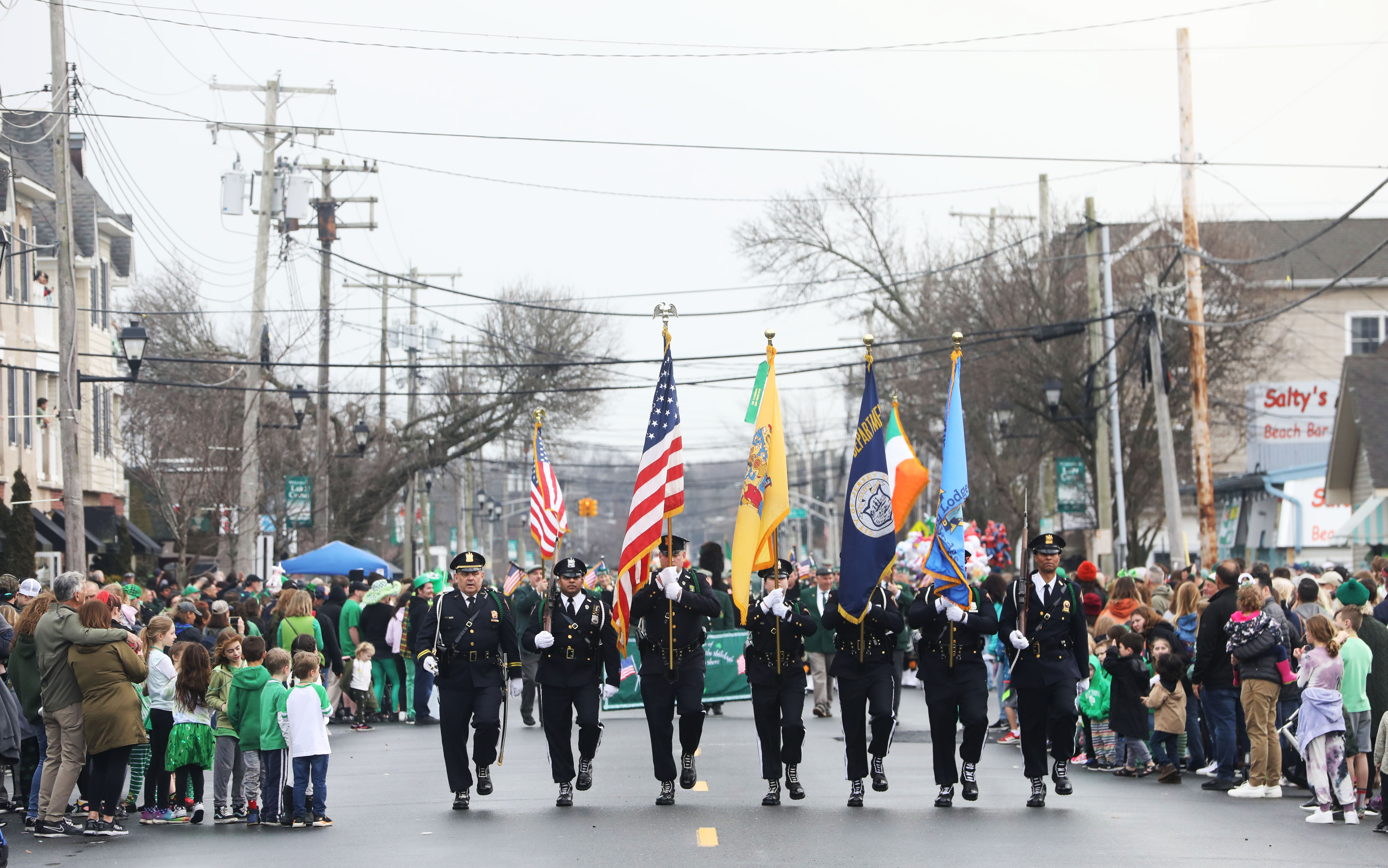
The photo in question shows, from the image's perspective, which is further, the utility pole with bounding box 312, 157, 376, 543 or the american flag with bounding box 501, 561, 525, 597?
the utility pole with bounding box 312, 157, 376, 543

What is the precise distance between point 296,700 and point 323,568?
61.0ft

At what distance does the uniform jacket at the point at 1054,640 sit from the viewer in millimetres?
12680

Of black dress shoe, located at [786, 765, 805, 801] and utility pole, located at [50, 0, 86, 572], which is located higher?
utility pole, located at [50, 0, 86, 572]

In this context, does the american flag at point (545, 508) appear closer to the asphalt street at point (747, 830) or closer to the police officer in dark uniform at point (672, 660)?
the asphalt street at point (747, 830)

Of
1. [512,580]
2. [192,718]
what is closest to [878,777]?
[192,718]

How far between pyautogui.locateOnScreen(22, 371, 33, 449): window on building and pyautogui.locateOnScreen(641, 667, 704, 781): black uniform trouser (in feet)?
86.0

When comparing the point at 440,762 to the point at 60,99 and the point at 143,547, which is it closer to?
the point at 60,99

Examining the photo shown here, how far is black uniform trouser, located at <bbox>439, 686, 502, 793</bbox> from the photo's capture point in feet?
41.8

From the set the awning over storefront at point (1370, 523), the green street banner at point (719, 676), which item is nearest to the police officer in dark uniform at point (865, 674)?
the green street banner at point (719, 676)

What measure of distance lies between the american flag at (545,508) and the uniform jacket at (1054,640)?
556cm

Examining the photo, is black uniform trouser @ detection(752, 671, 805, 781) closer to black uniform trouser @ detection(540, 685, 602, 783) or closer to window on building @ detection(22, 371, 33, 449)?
black uniform trouser @ detection(540, 685, 602, 783)

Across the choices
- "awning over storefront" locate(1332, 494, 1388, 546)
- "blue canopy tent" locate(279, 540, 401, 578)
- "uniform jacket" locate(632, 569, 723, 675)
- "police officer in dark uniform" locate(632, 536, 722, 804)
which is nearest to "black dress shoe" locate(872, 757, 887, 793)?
"police officer in dark uniform" locate(632, 536, 722, 804)

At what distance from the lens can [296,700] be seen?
12391mm

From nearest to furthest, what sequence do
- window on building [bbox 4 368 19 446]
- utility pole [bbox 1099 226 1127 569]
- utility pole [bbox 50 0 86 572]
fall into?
1. utility pole [bbox 50 0 86 572]
2. window on building [bbox 4 368 19 446]
3. utility pole [bbox 1099 226 1127 569]
